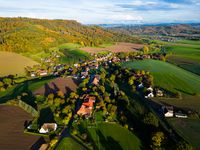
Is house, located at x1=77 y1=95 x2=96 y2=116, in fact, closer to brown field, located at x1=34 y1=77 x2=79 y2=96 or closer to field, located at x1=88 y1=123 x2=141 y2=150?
field, located at x1=88 y1=123 x2=141 y2=150

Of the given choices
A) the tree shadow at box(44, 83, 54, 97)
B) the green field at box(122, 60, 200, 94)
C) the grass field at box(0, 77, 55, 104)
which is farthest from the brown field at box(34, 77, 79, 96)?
the green field at box(122, 60, 200, 94)

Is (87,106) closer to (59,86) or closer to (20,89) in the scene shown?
(59,86)

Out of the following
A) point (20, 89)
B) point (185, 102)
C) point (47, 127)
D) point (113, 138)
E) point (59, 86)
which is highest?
point (185, 102)

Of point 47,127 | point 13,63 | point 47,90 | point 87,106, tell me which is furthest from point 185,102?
point 13,63

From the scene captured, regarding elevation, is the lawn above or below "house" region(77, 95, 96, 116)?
below

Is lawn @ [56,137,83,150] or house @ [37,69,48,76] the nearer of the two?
lawn @ [56,137,83,150]

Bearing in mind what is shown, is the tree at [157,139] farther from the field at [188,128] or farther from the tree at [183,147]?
the field at [188,128]

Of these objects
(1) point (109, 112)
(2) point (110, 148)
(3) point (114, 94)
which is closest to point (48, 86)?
(3) point (114, 94)
